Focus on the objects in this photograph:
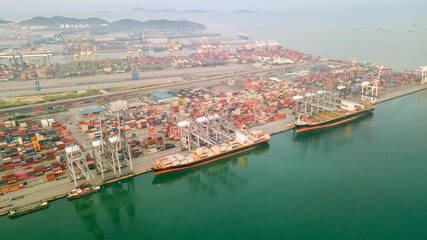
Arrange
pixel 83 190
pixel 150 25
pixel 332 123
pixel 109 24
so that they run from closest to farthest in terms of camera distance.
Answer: pixel 83 190
pixel 332 123
pixel 150 25
pixel 109 24

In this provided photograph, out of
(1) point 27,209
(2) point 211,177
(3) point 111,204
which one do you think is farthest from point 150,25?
(1) point 27,209

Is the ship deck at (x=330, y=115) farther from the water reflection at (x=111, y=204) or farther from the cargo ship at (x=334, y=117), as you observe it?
the water reflection at (x=111, y=204)

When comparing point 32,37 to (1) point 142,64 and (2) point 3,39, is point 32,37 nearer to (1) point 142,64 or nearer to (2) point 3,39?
(2) point 3,39

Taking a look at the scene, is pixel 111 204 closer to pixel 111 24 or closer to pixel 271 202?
pixel 271 202

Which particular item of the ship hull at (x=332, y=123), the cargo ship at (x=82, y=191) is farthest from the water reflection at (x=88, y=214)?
the ship hull at (x=332, y=123)

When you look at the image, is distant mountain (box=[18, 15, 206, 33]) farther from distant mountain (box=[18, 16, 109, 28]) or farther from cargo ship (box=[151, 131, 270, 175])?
cargo ship (box=[151, 131, 270, 175])
